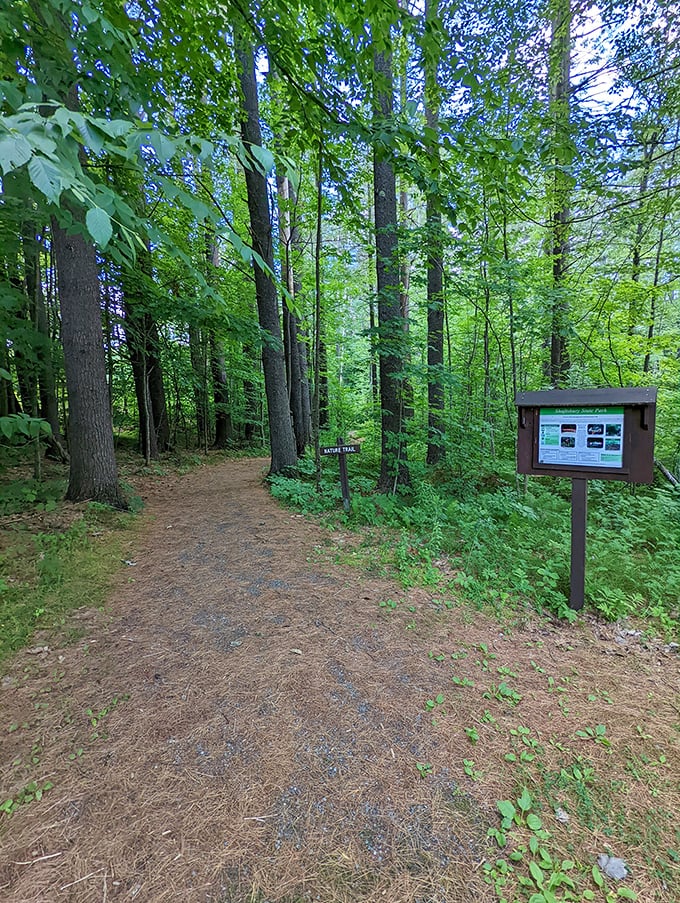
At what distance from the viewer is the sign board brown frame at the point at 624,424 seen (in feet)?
9.57

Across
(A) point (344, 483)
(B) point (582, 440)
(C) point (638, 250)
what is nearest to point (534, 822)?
(B) point (582, 440)

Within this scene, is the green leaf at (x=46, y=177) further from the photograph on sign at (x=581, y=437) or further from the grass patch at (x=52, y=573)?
the photograph on sign at (x=581, y=437)

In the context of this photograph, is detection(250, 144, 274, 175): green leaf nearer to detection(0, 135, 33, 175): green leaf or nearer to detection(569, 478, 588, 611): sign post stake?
detection(0, 135, 33, 175): green leaf

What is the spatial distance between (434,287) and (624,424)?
499cm

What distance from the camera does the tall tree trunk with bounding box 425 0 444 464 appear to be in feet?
8.20

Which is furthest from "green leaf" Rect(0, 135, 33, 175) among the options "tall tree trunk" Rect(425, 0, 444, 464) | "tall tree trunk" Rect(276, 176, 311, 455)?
"tall tree trunk" Rect(276, 176, 311, 455)

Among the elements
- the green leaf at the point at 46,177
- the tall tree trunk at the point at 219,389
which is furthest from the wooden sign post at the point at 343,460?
the tall tree trunk at the point at 219,389

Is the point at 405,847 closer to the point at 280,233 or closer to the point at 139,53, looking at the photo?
the point at 139,53

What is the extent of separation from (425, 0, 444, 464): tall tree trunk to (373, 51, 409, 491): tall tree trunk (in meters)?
0.52

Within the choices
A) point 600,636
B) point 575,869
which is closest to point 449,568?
point 600,636

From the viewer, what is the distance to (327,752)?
181 centimetres

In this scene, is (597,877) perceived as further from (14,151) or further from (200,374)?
(200,374)

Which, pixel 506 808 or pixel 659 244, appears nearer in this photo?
pixel 506 808

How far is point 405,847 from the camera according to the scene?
4.69 feet
